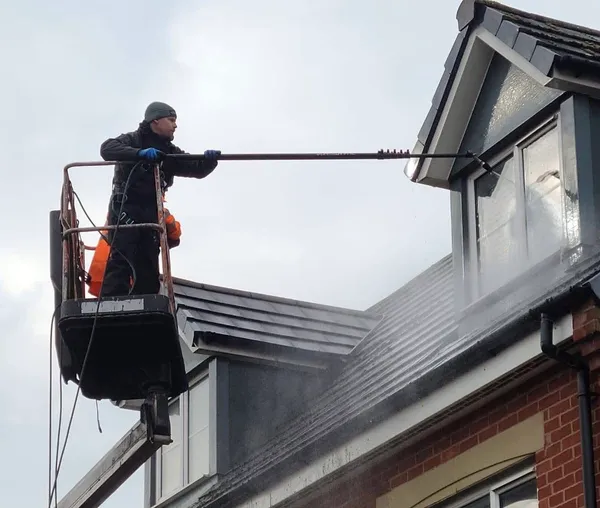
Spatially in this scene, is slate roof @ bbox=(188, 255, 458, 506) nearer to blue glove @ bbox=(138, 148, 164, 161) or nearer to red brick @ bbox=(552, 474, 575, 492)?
red brick @ bbox=(552, 474, 575, 492)

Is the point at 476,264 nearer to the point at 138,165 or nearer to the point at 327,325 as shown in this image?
the point at 138,165

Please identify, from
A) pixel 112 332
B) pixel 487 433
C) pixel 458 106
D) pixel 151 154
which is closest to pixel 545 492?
pixel 487 433

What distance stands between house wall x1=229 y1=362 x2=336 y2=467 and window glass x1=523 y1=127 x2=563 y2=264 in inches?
179

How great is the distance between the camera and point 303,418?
14719 millimetres

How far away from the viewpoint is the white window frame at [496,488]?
10234 millimetres

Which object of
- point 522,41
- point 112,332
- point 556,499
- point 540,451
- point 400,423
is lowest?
point 556,499

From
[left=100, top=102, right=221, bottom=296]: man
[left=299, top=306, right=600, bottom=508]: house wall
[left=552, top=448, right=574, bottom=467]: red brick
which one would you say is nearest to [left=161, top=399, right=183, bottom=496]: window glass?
[left=299, top=306, right=600, bottom=508]: house wall

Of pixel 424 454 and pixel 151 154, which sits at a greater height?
pixel 151 154

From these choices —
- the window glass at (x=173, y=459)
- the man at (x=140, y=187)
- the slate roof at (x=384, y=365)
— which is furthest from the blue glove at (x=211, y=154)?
the window glass at (x=173, y=459)

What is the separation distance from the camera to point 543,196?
11547 mm

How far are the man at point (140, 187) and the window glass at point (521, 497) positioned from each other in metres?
2.94

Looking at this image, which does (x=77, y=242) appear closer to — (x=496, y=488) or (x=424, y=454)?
(x=424, y=454)

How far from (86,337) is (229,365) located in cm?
548

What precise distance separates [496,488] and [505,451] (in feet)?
1.00
